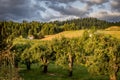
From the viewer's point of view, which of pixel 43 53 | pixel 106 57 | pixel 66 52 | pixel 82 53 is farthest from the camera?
pixel 43 53

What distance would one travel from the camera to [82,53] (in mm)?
85250

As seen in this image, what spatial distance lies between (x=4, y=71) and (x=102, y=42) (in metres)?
54.8

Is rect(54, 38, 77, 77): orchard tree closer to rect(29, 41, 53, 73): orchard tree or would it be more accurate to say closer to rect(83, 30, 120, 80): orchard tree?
rect(29, 41, 53, 73): orchard tree

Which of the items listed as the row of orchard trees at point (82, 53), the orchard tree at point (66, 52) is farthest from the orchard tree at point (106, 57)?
the orchard tree at point (66, 52)

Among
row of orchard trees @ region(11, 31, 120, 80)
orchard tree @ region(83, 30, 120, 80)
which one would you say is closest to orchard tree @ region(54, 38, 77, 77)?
row of orchard trees @ region(11, 31, 120, 80)

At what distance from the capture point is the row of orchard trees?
67875 mm

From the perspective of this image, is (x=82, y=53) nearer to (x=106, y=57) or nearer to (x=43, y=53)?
(x=43, y=53)

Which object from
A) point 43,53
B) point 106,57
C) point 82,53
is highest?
point 43,53

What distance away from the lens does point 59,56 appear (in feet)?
279

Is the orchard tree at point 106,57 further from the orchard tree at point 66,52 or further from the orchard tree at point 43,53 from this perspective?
the orchard tree at point 43,53

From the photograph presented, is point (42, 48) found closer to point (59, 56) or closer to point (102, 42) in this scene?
point (59, 56)

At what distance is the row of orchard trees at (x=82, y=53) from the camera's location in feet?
223

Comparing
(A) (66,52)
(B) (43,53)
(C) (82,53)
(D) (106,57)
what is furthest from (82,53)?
(D) (106,57)

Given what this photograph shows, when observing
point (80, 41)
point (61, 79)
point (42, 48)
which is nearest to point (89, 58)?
point (61, 79)
